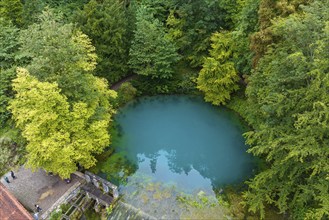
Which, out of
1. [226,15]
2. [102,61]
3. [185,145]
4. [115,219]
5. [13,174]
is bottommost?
[13,174]

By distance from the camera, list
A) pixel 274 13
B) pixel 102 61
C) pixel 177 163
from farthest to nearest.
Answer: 1. pixel 102 61
2. pixel 177 163
3. pixel 274 13

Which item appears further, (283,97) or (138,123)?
(138,123)

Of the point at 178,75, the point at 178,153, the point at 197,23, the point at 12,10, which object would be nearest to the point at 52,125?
the point at 178,153

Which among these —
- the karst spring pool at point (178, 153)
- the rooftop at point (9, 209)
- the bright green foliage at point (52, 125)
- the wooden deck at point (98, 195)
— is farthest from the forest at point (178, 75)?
the rooftop at point (9, 209)

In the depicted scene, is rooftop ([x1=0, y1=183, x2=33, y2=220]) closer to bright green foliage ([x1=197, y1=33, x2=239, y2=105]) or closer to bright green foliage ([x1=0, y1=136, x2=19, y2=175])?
bright green foliage ([x1=0, y1=136, x2=19, y2=175])

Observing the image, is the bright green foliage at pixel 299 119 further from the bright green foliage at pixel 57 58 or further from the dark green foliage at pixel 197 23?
the bright green foliage at pixel 57 58

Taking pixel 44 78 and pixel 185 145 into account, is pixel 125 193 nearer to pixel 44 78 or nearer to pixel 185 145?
pixel 185 145

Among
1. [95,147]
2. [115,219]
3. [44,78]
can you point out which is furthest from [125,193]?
[44,78]
